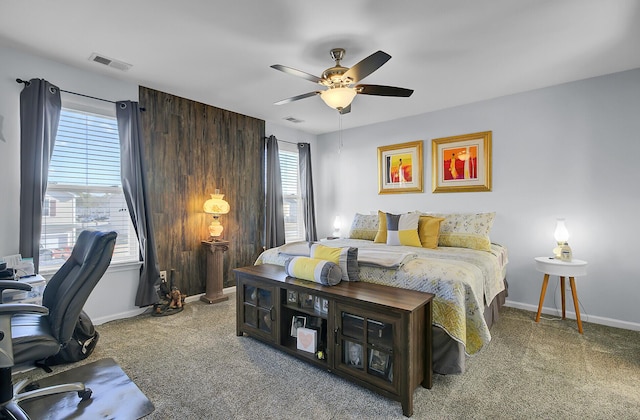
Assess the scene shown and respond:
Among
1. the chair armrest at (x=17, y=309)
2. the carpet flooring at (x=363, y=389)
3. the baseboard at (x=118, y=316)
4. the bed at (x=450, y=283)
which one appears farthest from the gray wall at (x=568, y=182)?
the baseboard at (x=118, y=316)

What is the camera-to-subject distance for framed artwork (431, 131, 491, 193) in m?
3.93

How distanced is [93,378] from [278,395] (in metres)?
1.34

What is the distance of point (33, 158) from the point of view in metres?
2.75

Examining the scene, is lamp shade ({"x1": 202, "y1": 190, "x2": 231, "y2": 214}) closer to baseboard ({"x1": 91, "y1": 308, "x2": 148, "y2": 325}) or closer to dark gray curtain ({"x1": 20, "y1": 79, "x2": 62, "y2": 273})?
baseboard ({"x1": 91, "y1": 308, "x2": 148, "y2": 325})

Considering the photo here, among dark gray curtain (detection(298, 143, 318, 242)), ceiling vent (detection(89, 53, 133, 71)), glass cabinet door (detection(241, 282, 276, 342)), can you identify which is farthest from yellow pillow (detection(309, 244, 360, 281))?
dark gray curtain (detection(298, 143, 318, 242))

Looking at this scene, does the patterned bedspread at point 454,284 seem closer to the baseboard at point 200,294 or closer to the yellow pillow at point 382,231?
the yellow pillow at point 382,231

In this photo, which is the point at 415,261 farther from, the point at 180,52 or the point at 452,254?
the point at 180,52

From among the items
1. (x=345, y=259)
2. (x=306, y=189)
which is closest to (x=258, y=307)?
(x=345, y=259)

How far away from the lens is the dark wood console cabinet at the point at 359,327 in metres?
1.83

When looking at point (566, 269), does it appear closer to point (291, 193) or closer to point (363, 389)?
point (363, 389)

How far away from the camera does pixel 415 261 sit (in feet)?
8.26

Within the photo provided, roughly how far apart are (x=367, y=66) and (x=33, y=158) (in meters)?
2.98

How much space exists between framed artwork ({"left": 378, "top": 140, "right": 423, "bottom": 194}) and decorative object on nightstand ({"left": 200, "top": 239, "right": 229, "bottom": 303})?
2574mm

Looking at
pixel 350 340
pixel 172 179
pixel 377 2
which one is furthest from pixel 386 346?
pixel 172 179
